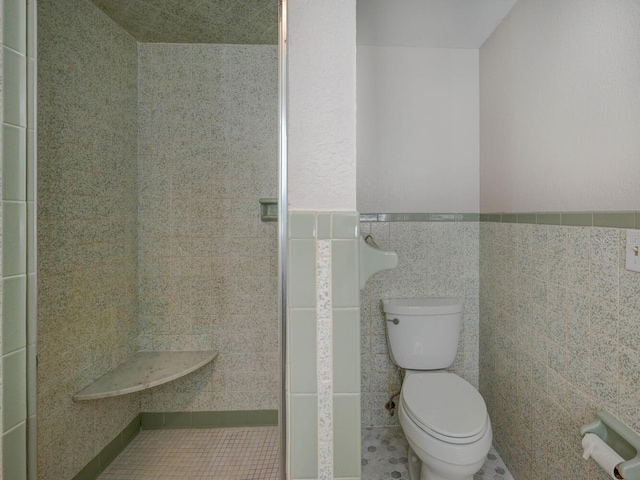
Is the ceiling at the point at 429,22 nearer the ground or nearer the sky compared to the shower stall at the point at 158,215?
nearer the sky

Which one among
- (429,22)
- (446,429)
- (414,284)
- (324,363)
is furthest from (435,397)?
(429,22)

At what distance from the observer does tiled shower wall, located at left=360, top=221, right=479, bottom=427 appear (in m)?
1.97

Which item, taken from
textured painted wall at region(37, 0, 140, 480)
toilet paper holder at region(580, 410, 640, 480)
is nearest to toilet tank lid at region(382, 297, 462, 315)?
toilet paper holder at region(580, 410, 640, 480)

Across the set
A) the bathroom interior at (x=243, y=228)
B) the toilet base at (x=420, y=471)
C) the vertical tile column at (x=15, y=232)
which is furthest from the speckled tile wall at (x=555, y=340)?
the vertical tile column at (x=15, y=232)

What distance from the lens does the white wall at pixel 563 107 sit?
106 cm

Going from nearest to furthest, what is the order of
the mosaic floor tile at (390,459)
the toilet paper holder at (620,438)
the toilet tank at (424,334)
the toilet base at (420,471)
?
1. the toilet paper holder at (620,438)
2. the toilet base at (420,471)
3. the mosaic floor tile at (390,459)
4. the toilet tank at (424,334)

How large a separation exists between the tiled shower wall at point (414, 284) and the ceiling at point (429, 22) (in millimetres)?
1007

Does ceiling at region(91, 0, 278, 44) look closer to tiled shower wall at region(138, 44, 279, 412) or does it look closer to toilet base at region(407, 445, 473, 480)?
tiled shower wall at region(138, 44, 279, 412)

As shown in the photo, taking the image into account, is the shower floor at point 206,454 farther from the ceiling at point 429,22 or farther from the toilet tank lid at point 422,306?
the ceiling at point 429,22

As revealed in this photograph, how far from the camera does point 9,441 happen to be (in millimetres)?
875

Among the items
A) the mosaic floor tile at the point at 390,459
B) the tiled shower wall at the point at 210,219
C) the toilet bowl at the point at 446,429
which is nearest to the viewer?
the tiled shower wall at the point at 210,219

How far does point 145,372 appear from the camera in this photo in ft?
3.47

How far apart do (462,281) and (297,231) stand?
55.7 inches

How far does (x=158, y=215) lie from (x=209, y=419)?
0.65 meters
